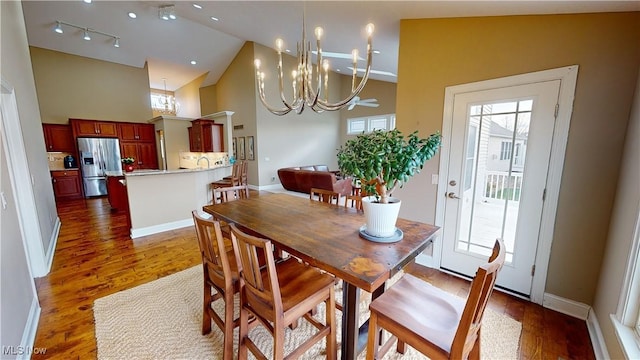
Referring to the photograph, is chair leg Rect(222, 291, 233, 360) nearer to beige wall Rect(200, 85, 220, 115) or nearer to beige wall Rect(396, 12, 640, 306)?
beige wall Rect(396, 12, 640, 306)

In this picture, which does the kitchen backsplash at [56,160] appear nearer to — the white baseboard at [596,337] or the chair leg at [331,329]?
the chair leg at [331,329]

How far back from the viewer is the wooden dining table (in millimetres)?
1178

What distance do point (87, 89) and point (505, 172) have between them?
9.47 metres

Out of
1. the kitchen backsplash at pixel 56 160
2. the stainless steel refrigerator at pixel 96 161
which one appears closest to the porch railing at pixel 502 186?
the stainless steel refrigerator at pixel 96 161

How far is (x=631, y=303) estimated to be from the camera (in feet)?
4.48

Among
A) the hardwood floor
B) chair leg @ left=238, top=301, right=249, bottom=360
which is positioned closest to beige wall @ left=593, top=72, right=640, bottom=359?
the hardwood floor

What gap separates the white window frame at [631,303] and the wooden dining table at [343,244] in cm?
101

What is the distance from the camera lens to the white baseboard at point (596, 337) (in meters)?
1.54

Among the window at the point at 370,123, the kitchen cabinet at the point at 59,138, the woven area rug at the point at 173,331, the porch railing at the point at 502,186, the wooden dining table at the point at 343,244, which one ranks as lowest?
the woven area rug at the point at 173,331

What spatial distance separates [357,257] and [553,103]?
6.67ft

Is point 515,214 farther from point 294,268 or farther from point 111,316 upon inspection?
point 111,316

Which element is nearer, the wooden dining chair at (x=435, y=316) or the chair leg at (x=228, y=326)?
the wooden dining chair at (x=435, y=316)

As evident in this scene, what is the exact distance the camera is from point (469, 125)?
7.77ft

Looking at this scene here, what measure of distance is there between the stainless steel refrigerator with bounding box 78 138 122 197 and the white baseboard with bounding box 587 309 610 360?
353 inches
